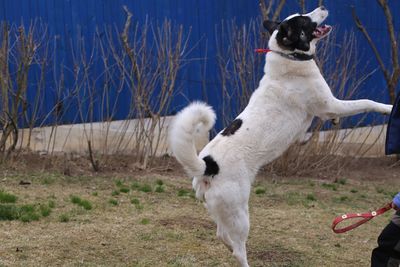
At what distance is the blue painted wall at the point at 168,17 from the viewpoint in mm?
9836

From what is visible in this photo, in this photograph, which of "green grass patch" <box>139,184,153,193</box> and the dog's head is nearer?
the dog's head

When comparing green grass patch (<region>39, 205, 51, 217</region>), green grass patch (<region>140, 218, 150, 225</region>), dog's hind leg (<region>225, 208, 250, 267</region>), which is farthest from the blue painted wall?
dog's hind leg (<region>225, 208, 250, 267</region>)

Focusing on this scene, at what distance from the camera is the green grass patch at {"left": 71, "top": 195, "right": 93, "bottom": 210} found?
7348 mm

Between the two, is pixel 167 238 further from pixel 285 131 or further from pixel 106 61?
pixel 106 61

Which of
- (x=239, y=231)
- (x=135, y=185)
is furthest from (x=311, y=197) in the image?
(x=239, y=231)

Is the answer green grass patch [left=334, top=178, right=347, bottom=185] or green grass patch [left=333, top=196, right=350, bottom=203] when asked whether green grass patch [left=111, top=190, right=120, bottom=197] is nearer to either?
green grass patch [left=333, top=196, right=350, bottom=203]

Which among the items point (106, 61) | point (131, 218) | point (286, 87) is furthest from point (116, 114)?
point (286, 87)

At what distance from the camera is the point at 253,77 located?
30.5ft

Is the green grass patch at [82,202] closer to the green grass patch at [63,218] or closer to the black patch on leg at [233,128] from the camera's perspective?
the green grass patch at [63,218]

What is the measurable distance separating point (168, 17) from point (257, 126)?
536 centimetres

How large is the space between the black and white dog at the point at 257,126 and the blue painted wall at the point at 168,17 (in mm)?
4108

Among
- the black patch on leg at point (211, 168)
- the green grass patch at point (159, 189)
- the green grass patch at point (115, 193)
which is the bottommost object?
the green grass patch at point (159, 189)

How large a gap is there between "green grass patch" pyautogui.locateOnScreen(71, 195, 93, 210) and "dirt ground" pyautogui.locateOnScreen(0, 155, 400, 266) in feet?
0.17

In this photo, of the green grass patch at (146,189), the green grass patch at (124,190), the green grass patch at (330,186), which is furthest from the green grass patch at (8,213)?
the green grass patch at (330,186)
